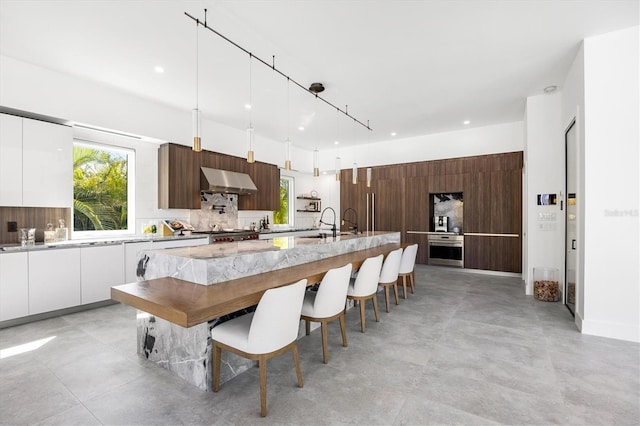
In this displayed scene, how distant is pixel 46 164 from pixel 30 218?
0.74m

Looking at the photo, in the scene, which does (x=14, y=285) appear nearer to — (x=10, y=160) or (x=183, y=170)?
(x=10, y=160)

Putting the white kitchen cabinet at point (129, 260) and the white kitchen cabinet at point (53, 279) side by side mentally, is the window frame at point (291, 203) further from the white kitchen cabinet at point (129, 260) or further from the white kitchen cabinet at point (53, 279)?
Result: the white kitchen cabinet at point (53, 279)

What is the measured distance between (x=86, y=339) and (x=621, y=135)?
19.2 feet

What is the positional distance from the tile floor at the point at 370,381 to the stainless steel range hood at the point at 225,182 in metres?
2.75

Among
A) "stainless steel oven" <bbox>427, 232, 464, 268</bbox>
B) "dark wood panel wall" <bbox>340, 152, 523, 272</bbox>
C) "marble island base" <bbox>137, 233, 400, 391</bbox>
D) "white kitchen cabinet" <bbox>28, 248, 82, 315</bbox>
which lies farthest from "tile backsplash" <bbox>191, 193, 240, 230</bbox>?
"stainless steel oven" <bbox>427, 232, 464, 268</bbox>

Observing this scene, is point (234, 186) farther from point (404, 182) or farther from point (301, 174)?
point (404, 182)

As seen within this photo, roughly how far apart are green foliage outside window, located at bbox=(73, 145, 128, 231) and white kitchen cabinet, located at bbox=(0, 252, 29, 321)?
3.59 feet

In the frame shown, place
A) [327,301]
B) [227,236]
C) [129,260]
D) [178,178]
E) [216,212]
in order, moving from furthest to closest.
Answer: [216,212]
[227,236]
[178,178]
[129,260]
[327,301]

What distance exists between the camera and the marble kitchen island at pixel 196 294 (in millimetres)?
1843

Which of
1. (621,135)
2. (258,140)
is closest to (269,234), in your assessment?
(258,140)

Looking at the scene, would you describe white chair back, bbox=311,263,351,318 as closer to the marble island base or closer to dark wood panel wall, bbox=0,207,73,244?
the marble island base

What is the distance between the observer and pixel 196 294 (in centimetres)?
201

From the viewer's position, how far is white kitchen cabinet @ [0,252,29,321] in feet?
11.1

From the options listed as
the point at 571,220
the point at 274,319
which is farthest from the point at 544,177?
the point at 274,319
